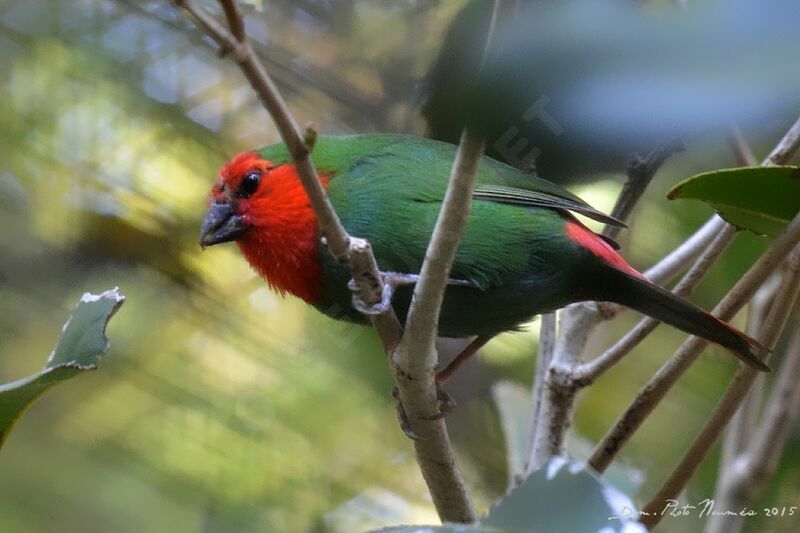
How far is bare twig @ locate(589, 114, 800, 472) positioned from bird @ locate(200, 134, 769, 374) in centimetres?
11

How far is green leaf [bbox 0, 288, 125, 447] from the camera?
1303mm

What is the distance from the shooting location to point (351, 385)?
11.4ft

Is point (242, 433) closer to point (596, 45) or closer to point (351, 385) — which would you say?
point (351, 385)

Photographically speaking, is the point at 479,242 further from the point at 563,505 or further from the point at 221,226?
the point at 563,505

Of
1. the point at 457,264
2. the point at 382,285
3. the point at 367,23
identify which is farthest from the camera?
the point at 367,23

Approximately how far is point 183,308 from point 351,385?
75 centimetres

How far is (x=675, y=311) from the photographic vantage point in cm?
179

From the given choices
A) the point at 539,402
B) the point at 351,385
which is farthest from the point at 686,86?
the point at 351,385

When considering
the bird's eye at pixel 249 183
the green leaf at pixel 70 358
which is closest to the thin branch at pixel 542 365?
the bird's eye at pixel 249 183

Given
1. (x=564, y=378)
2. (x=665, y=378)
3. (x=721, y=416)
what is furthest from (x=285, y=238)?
(x=721, y=416)

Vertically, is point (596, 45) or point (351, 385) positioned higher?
point (596, 45)

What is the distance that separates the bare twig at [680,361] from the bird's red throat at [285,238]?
0.73 meters

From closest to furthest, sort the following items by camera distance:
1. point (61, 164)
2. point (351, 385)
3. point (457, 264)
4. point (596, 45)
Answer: point (596, 45) < point (457, 264) < point (61, 164) < point (351, 385)

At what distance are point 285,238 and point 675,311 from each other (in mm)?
892
